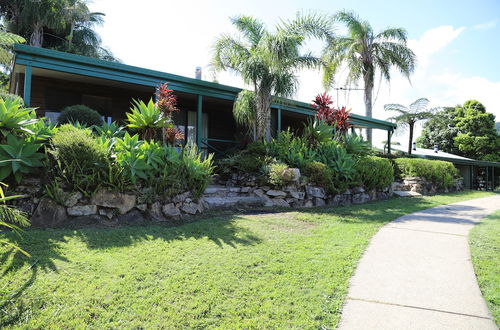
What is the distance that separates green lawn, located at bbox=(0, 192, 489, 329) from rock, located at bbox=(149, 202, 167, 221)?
0.60 metres

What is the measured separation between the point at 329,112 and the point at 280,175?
12.7 ft

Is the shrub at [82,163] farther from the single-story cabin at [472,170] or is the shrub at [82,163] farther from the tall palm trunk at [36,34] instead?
the single-story cabin at [472,170]

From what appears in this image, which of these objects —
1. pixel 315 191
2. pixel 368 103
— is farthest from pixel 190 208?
pixel 368 103

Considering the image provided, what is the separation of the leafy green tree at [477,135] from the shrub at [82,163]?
31.6 meters

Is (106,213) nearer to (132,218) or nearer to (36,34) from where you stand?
(132,218)

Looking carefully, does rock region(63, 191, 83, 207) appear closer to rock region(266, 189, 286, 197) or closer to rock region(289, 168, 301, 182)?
rock region(266, 189, 286, 197)

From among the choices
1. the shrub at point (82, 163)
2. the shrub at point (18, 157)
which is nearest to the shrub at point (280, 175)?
the shrub at point (82, 163)

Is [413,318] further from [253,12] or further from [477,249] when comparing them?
[253,12]

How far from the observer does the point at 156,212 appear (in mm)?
5285

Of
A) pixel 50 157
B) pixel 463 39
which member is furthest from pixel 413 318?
pixel 463 39

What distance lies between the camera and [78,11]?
16469 mm

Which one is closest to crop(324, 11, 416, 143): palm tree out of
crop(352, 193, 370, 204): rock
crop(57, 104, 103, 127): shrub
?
crop(352, 193, 370, 204): rock

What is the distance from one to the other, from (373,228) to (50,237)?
4.88 meters

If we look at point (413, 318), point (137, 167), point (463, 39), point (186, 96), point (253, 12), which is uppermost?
point (253, 12)
